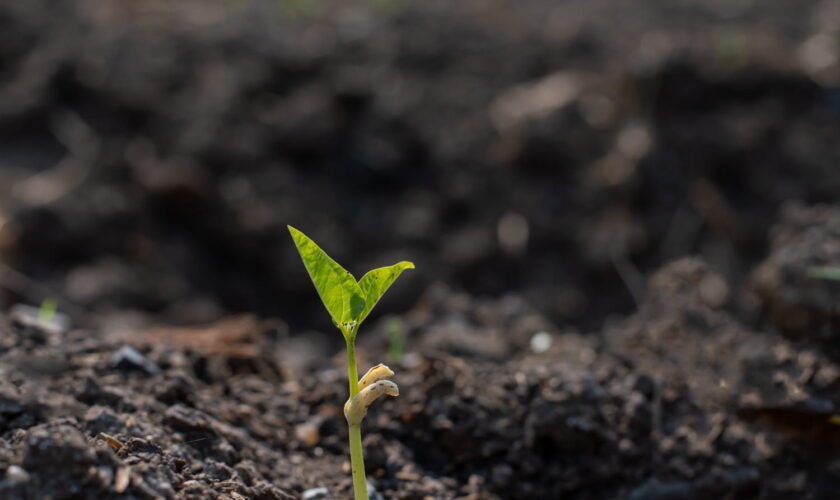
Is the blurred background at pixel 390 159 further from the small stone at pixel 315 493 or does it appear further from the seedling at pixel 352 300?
the seedling at pixel 352 300

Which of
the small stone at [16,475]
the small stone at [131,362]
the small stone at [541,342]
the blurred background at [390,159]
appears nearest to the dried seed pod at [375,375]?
the small stone at [16,475]

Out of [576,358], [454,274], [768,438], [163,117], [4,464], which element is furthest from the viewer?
[163,117]

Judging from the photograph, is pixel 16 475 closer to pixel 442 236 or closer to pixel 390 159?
pixel 442 236

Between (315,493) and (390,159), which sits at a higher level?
(390,159)

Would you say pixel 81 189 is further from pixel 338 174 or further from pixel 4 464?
pixel 4 464

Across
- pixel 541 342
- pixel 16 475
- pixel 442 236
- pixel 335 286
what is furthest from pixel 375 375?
pixel 442 236

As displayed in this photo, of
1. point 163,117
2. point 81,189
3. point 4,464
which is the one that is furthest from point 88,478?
point 163,117

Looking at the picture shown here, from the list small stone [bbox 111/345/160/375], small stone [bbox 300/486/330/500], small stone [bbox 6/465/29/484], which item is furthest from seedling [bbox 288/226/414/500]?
small stone [bbox 111/345/160/375]
